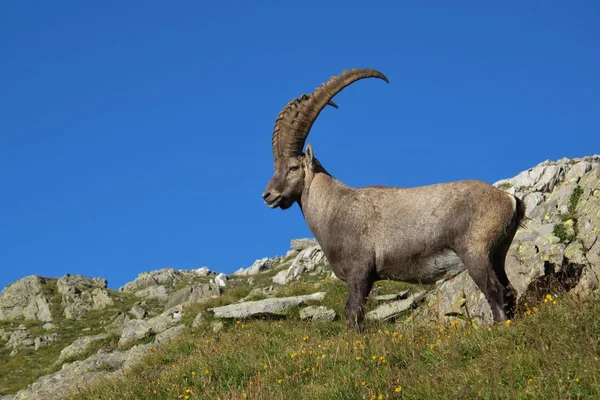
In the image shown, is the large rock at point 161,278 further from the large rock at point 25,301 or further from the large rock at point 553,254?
the large rock at point 553,254

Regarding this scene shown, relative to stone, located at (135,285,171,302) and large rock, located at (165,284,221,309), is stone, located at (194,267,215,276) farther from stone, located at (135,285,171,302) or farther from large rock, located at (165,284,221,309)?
large rock, located at (165,284,221,309)

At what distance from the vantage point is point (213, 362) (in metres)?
11.3

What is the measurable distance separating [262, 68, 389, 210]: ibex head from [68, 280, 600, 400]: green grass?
328cm

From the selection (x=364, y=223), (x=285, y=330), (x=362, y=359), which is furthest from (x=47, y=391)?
(x=362, y=359)

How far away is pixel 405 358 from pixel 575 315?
2.35 metres

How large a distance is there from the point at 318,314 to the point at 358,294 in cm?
582

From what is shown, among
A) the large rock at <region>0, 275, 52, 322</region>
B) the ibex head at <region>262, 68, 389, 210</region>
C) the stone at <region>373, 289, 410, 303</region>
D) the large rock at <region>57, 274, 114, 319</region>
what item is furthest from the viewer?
the large rock at <region>0, 275, 52, 322</region>

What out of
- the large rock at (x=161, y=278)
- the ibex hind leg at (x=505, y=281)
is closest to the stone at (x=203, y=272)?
the large rock at (x=161, y=278)

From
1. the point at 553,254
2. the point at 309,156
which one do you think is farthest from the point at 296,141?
the point at 553,254

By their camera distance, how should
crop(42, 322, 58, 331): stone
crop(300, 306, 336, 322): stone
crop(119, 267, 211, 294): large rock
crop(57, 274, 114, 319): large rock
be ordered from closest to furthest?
crop(300, 306, 336, 322): stone
crop(42, 322, 58, 331): stone
crop(57, 274, 114, 319): large rock
crop(119, 267, 211, 294): large rock

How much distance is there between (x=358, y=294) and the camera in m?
12.5

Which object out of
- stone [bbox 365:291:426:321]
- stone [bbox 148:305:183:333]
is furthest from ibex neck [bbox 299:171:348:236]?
stone [bbox 148:305:183:333]

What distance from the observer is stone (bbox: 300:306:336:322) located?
17922 millimetres

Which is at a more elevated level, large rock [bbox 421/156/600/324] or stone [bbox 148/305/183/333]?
stone [bbox 148/305/183/333]
